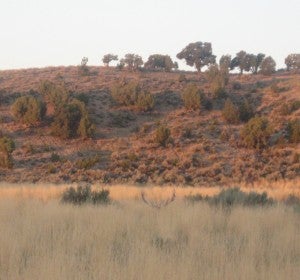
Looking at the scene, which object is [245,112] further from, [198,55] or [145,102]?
[198,55]

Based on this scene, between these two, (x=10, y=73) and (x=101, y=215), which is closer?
(x=101, y=215)

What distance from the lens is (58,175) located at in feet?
92.4

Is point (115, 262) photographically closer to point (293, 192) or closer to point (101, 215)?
point (101, 215)

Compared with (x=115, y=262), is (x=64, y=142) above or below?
below

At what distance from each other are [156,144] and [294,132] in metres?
9.03

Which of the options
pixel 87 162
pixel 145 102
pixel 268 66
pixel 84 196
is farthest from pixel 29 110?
pixel 268 66

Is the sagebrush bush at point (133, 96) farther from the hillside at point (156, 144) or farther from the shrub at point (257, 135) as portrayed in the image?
the shrub at point (257, 135)

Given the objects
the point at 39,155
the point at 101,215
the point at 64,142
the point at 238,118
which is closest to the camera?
Result: the point at 101,215

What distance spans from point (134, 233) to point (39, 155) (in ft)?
78.5

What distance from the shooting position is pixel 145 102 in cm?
3981

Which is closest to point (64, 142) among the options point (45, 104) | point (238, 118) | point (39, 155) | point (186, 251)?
point (39, 155)

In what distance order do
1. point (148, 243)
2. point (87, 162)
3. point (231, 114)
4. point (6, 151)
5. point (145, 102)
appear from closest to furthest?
point (148, 243) < point (87, 162) < point (6, 151) < point (231, 114) < point (145, 102)

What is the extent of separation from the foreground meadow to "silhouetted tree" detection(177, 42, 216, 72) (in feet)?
162

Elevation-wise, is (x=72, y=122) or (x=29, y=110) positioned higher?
(x=29, y=110)
